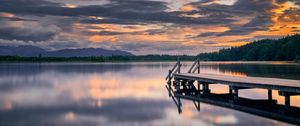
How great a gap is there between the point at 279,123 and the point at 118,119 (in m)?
6.12

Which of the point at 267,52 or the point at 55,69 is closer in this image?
the point at 55,69

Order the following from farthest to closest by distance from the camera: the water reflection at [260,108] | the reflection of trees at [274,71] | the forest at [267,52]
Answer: the forest at [267,52]
the reflection of trees at [274,71]
the water reflection at [260,108]

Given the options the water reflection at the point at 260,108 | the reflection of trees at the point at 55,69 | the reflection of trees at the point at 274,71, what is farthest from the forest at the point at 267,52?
the water reflection at the point at 260,108

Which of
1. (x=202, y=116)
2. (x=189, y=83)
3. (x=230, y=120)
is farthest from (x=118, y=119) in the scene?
(x=189, y=83)

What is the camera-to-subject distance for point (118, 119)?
14.5 metres

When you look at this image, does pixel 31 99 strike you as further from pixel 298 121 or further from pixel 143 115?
pixel 298 121

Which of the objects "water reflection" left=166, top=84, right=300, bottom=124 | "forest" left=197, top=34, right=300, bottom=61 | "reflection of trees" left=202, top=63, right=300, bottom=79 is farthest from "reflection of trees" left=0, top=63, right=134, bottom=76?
"water reflection" left=166, top=84, right=300, bottom=124

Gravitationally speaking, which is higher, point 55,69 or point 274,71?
point 274,71

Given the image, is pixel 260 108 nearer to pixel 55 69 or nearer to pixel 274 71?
pixel 274 71

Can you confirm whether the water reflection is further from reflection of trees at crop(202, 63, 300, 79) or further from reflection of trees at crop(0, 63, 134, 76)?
reflection of trees at crop(0, 63, 134, 76)

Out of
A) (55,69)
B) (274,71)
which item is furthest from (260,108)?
(55,69)

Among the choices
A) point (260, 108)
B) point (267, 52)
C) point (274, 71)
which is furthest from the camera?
point (267, 52)

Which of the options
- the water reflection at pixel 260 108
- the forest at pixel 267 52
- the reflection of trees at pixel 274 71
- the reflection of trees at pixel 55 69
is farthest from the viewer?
the forest at pixel 267 52

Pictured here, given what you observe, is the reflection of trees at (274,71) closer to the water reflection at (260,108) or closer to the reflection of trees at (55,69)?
the water reflection at (260,108)
